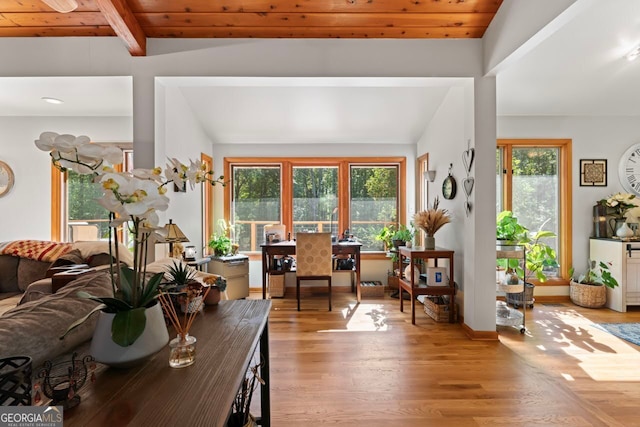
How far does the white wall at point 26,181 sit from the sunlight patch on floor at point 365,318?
12.9ft

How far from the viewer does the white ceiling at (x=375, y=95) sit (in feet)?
9.31

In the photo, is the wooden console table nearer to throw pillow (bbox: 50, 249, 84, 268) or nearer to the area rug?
the area rug

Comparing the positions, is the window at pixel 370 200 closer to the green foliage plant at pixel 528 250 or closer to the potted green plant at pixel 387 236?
the potted green plant at pixel 387 236

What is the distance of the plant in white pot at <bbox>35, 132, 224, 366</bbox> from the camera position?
78 cm

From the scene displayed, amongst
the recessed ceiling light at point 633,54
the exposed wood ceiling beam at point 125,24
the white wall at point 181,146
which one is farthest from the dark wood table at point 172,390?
the recessed ceiling light at point 633,54

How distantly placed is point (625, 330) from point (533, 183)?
6.31 ft

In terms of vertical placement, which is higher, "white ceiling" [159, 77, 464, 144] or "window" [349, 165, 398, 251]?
"white ceiling" [159, 77, 464, 144]

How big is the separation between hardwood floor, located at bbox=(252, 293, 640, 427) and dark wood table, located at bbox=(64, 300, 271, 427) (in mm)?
1080

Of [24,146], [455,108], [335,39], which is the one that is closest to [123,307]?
[335,39]

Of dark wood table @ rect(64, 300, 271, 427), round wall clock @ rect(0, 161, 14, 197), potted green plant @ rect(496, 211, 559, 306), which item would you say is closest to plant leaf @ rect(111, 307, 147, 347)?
dark wood table @ rect(64, 300, 271, 427)

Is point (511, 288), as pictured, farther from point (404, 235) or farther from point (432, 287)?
point (404, 235)

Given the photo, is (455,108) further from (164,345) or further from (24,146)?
(24,146)

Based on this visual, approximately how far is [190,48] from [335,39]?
1.35 m

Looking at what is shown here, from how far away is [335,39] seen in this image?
286 centimetres
